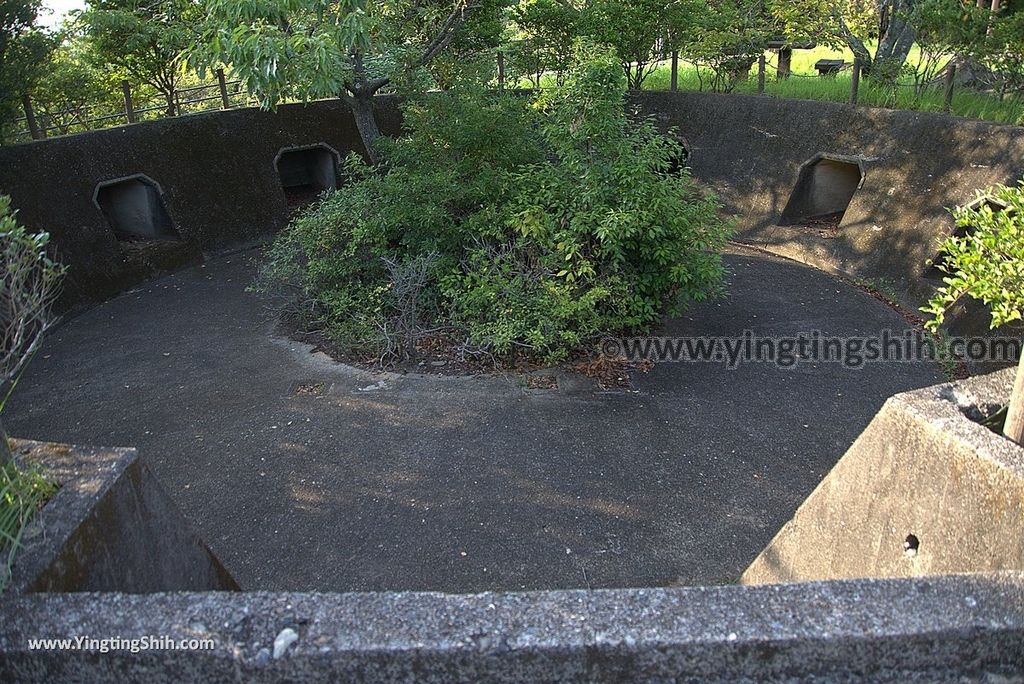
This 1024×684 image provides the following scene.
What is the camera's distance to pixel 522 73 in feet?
45.0

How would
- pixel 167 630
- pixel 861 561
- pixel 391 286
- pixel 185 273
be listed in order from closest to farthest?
pixel 167 630 → pixel 861 561 → pixel 391 286 → pixel 185 273

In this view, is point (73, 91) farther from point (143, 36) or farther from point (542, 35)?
point (542, 35)

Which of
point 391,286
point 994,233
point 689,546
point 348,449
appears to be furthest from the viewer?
point 391,286

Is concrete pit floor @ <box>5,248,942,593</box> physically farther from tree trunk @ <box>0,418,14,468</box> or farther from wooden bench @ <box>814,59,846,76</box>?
wooden bench @ <box>814,59,846,76</box>

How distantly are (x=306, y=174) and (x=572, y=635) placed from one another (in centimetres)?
1390

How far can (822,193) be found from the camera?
11516 millimetres

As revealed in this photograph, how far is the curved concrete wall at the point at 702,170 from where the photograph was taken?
9.17 m

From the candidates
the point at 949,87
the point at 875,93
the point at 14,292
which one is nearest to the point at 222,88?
the point at 875,93

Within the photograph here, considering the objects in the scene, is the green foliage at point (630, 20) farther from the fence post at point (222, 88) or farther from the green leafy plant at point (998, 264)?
the green leafy plant at point (998, 264)

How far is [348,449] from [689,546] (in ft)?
9.32

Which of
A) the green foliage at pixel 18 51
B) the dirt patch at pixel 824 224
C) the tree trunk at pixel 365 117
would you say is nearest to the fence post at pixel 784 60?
the dirt patch at pixel 824 224

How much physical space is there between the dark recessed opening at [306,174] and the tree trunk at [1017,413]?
41.3ft

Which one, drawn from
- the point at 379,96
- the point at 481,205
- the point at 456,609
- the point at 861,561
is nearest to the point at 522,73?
the point at 379,96

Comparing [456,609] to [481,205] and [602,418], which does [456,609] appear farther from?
[481,205]
